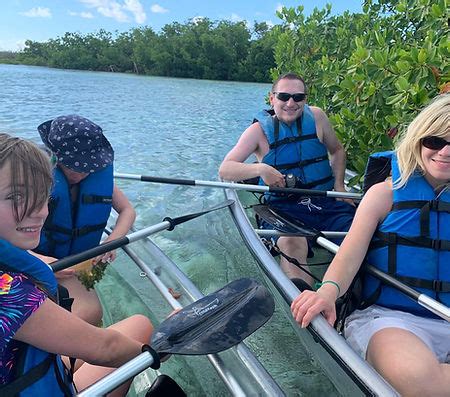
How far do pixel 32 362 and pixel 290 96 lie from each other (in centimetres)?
264

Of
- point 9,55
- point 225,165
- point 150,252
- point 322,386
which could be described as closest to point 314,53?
point 225,165

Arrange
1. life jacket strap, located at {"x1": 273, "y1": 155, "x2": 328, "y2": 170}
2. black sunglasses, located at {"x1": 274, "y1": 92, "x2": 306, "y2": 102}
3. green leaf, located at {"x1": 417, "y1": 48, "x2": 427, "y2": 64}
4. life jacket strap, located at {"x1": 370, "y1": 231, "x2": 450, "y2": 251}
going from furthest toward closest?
life jacket strap, located at {"x1": 273, "y1": 155, "x2": 328, "y2": 170}
black sunglasses, located at {"x1": 274, "y1": 92, "x2": 306, "y2": 102}
green leaf, located at {"x1": 417, "y1": 48, "x2": 427, "y2": 64}
life jacket strap, located at {"x1": 370, "y1": 231, "x2": 450, "y2": 251}

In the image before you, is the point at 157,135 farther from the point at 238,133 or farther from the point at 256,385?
the point at 256,385

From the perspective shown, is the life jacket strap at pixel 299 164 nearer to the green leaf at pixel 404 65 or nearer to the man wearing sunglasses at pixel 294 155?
the man wearing sunglasses at pixel 294 155

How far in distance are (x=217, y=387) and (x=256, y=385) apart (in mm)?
574

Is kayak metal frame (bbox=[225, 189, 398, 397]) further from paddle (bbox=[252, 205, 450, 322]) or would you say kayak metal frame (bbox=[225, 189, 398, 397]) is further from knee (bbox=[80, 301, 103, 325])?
knee (bbox=[80, 301, 103, 325])

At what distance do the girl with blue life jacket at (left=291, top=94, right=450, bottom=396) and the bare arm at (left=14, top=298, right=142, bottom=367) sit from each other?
24.9 inches

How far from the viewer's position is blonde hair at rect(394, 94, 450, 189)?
5.61 ft

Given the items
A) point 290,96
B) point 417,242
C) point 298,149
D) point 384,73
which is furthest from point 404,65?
point 417,242

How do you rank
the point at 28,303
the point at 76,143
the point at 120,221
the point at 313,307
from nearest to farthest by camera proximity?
the point at 28,303, the point at 313,307, the point at 76,143, the point at 120,221

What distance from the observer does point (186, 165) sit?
7.42 m

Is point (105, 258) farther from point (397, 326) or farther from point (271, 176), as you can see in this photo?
point (397, 326)

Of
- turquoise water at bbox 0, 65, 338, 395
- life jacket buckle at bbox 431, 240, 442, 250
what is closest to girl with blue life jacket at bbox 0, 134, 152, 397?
life jacket buckle at bbox 431, 240, 442, 250

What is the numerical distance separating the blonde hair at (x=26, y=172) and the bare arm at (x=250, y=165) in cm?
206
